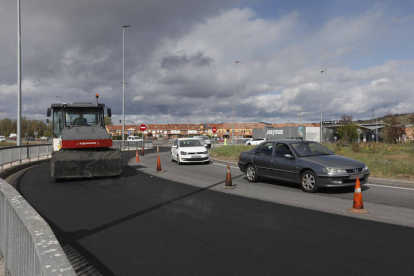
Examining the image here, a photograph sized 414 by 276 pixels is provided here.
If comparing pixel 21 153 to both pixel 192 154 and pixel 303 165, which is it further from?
pixel 303 165

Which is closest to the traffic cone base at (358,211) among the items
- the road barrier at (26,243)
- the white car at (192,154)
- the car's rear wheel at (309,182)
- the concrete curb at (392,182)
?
the car's rear wheel at (309,182)

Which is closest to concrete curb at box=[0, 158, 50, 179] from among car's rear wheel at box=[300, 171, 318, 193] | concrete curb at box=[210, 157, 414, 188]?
car's rear wheel at box=[300, 171, 318, 193]

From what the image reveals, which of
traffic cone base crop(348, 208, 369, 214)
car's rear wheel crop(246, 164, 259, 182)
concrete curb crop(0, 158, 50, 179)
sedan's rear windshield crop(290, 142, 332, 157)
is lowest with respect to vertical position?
concrete curb crop(0, 158, 50, 179)

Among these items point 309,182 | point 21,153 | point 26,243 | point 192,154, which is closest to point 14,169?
point 21,153

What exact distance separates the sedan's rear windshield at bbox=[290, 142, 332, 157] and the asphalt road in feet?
4.48

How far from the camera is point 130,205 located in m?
7.64

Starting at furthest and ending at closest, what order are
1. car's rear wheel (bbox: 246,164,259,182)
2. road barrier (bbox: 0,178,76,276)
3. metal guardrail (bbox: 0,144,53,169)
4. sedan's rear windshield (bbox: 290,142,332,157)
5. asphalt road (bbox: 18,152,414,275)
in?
metal guardrail (bbox: 0,144,53,169)
car's rear wheel (bbox: 246,164,259,182)
sedan's rear windshield (bbox: 290,142,332,157)
asphalt road (bbox: 18,152,414,275)
road barrier (bbox: 0,178,76,276)

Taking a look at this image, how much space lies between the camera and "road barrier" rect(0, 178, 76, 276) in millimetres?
2131

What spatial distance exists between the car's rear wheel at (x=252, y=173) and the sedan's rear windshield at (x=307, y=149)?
5.66ft

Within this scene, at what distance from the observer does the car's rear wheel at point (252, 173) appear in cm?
1112

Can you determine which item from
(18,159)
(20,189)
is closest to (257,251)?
(20,189)

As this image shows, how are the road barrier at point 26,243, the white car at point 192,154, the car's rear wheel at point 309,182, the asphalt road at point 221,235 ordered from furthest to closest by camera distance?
the white car at point 192,154, the car's rear wheel at point 309,182, the asphalt road at point 221,235, the road barrier at point 26,243

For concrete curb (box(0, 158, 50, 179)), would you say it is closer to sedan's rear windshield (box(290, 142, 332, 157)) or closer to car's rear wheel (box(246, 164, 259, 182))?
car's rear wheel (box(246, 164, 259, 182))

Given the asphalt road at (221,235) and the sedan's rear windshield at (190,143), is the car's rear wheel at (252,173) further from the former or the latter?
the sedan's rear windshield at (190,143)
